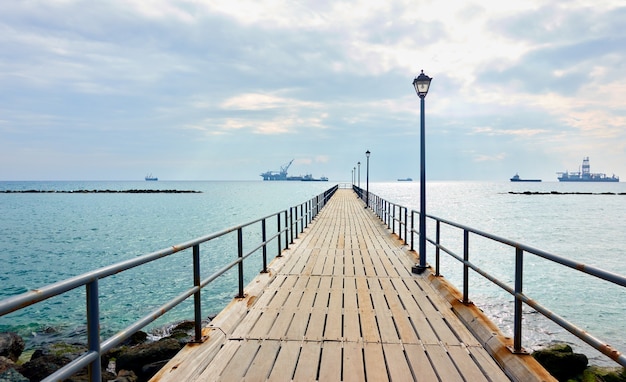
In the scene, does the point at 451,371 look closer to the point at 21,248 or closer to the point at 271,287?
the point at 271,287

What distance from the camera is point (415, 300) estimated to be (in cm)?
610

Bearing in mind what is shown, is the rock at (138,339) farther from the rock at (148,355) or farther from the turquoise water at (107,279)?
the rock at (148,355)

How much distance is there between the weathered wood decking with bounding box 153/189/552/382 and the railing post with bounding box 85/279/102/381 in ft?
3.97

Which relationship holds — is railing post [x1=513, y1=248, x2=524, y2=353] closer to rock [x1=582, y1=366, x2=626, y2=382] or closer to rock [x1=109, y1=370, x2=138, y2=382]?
rock [x1=582, y1=366, x2=626, y2=382]

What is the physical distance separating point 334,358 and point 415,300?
248 centimetres

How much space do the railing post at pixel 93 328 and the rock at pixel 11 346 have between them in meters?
10.5

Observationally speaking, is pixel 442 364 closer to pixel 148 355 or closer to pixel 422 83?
pixel 422 83

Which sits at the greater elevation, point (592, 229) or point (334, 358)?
point (334, 358)

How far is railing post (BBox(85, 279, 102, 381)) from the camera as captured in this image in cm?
239

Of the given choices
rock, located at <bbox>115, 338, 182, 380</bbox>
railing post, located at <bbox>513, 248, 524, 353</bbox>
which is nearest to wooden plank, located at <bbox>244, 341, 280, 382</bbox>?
railing post, located at <bbox>513, 248, 524, 353</bbox>

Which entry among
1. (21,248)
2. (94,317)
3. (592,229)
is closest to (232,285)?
(94,317)

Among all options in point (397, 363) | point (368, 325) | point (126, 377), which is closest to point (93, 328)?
point (397, 363)

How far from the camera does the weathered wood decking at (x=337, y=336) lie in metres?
3.69

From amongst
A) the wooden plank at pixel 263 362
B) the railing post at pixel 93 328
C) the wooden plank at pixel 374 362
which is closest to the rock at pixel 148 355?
the wooden plank at pixel 263 362
